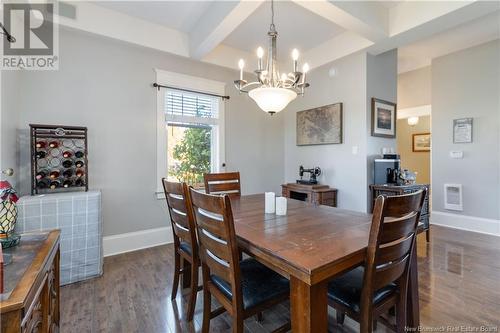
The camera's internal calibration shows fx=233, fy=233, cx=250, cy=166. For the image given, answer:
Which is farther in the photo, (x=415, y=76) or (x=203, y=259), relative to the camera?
(x=415, y=76)

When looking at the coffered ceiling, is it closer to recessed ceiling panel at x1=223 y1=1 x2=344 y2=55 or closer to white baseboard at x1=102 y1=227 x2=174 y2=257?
recessed ceiling panel at x1=223 y1=1 x2=344 y2=55

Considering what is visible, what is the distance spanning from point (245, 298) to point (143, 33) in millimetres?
3197

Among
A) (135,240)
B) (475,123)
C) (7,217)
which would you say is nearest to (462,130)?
(475,123)

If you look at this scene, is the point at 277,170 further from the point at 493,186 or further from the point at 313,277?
the point at 313,277

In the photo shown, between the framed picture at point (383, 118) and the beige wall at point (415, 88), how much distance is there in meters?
1.70

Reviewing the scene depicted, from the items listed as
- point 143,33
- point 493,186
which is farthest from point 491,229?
point 143,33

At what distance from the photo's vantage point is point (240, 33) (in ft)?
10.6

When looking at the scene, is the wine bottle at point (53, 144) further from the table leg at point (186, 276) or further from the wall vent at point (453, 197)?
the wall vent at point (453, 197)

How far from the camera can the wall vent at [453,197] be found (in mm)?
3744

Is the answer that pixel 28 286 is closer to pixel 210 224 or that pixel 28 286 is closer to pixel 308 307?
pixel 210 224

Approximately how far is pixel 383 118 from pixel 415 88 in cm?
210

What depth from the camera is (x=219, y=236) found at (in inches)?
46.5

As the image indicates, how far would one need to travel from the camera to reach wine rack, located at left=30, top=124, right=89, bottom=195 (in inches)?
89.7

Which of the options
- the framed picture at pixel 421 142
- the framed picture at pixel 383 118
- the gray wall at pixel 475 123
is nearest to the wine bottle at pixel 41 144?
the framed picture at pixel 383 118
